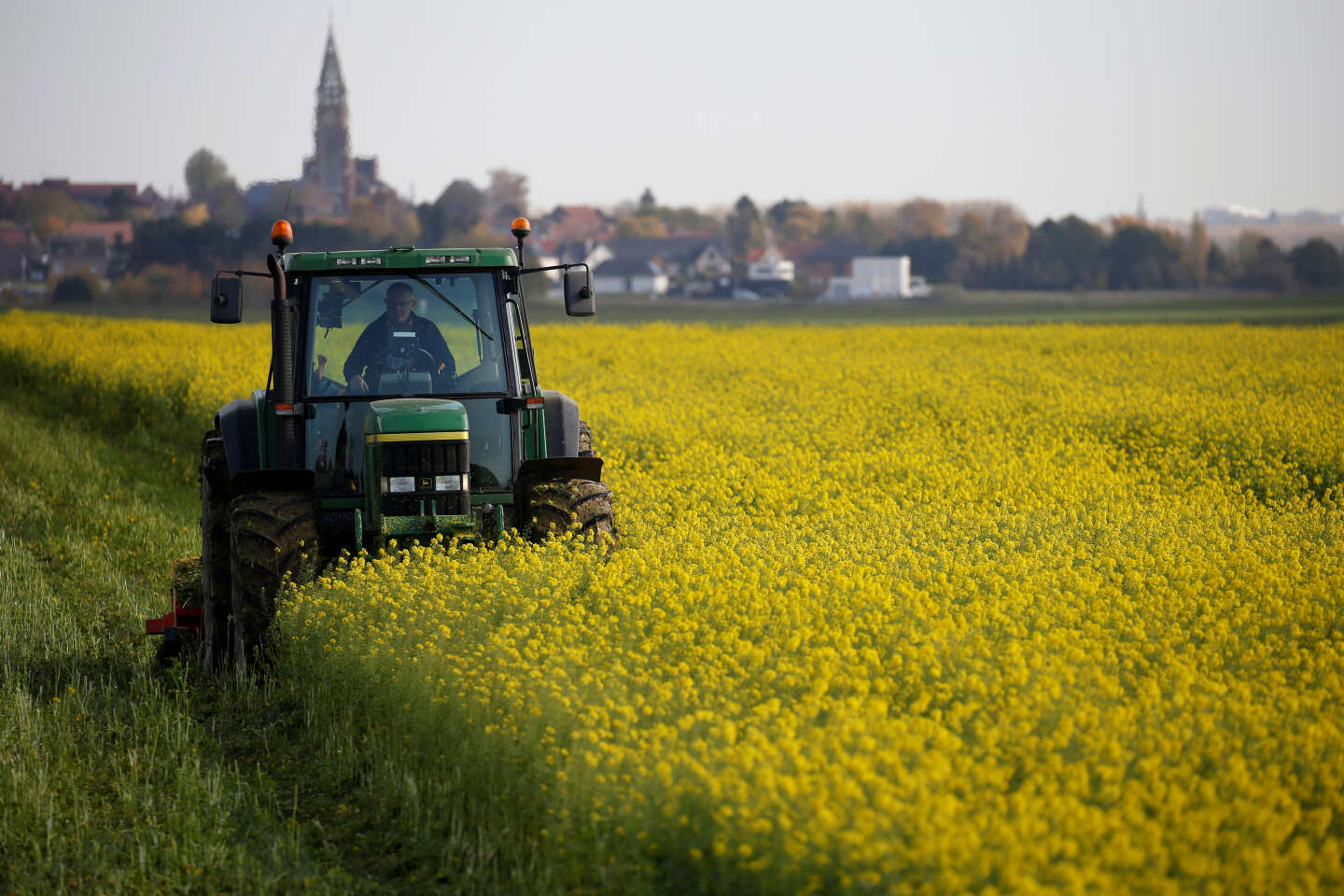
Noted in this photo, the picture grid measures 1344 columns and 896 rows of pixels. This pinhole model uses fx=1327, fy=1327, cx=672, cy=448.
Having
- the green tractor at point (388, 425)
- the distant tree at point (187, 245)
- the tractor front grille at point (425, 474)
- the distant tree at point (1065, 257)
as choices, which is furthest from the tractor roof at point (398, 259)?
the distant tree at point (1065, 257)

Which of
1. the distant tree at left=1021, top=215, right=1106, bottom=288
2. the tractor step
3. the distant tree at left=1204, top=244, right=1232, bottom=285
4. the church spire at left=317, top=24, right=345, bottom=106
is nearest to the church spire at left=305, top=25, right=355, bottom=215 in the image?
the church spire at left=317, top=24, right=345, bottom=106

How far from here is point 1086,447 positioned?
15281 mm

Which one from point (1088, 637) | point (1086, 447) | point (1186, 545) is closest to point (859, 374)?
point (1086, 447)

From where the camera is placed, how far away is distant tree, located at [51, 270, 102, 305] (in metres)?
59.3

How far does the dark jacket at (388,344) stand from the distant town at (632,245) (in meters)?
3.20

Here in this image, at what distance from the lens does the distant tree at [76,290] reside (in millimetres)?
59344

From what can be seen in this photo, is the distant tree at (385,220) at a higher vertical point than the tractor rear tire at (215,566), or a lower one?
higher

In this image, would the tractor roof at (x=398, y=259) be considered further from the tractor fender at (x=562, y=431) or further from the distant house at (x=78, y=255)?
the distant house at (x=78, y=255)

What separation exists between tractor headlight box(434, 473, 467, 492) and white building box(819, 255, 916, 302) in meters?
102

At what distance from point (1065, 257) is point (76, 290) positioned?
61.4m

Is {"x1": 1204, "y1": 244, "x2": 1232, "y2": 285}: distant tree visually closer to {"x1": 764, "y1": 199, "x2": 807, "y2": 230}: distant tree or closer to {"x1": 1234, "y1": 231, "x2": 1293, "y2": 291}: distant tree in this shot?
{"x1": 1234, "y1": 231, "x2": 1293, "y2": 291}: distant tree

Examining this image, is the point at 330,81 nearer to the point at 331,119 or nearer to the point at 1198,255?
the point at 331,119

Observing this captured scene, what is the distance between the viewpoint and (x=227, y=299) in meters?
8.09

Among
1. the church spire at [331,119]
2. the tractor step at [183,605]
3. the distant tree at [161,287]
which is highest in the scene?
the church spire at [331,119]
